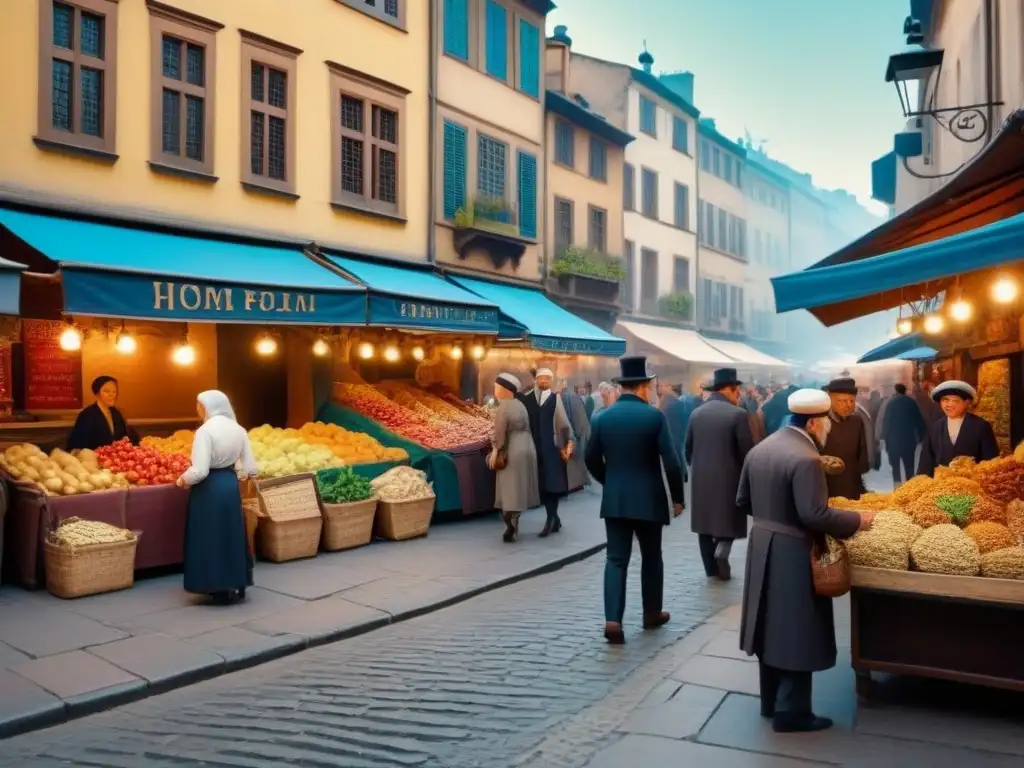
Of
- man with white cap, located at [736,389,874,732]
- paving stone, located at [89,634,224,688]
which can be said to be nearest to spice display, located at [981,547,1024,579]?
man with white cap, located at [736,389,874,732]

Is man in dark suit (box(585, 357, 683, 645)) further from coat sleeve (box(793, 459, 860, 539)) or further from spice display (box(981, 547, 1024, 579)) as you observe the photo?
spice display (box(981, 547, 1024, 579))

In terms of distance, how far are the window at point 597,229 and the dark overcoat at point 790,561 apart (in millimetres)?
21656

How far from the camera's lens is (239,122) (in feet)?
44.9

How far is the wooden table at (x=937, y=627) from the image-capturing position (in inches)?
210

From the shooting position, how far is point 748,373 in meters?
45.8

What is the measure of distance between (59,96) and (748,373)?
38696mm

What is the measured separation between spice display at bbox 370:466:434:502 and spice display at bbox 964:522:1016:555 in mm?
7568

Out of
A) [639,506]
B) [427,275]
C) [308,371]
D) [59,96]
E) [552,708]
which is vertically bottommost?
[552,708]

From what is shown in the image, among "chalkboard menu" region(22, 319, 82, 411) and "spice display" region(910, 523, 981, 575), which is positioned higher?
"chalkboard menu" region(22, 319, 82, 411)

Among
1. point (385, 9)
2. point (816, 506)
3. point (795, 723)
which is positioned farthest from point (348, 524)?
point (385, 9)

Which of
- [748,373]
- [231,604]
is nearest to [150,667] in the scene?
[231,604]

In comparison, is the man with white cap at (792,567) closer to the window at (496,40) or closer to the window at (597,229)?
the window at (496,40)

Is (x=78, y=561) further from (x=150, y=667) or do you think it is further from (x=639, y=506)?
(x=639, y=506)

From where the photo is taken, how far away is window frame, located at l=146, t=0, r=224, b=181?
12367mm
